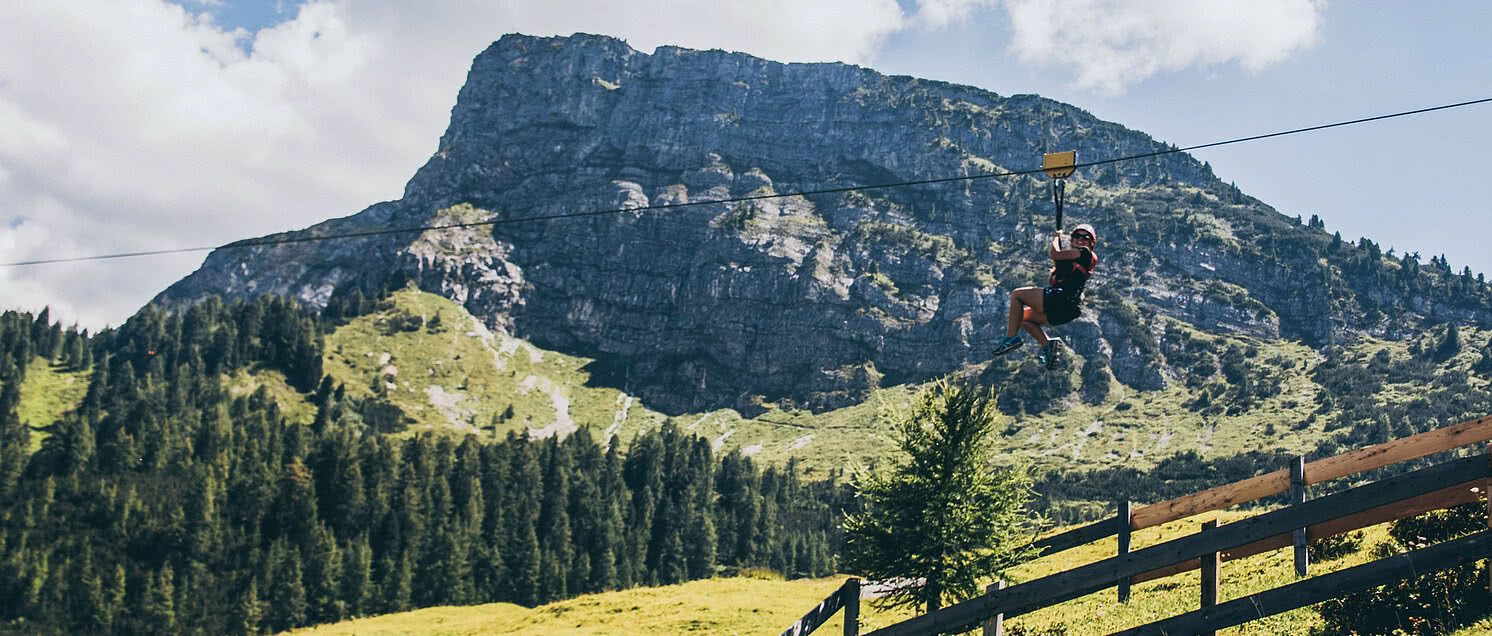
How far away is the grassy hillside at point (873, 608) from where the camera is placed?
57.9ft

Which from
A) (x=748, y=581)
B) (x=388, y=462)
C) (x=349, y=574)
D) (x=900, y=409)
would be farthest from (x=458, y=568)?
(x=900, y=409)

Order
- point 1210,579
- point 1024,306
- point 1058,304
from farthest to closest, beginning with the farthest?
point 1024,306 → point 1058,304 → point 1210,579

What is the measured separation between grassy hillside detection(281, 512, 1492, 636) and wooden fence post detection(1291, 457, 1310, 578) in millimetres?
492

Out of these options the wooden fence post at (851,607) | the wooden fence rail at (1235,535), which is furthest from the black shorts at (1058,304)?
the wooden fence rail at (1235,535)

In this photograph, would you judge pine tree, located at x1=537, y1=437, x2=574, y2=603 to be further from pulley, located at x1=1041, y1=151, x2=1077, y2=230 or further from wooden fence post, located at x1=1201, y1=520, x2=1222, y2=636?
wooden fence post, located at x1=1201, y1=520, x2=1222, y2=636

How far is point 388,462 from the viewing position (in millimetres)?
132500

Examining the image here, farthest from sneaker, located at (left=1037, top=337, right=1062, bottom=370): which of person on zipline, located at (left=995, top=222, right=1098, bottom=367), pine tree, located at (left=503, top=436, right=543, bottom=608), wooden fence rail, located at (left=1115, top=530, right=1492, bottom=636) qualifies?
pine tree, located at (left=503, top=436, right=543, bottom=608)

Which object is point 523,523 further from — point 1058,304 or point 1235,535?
point 1235,535

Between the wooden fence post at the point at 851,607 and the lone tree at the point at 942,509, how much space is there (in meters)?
8.61

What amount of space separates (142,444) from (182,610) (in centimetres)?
5252

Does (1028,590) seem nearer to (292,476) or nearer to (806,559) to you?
(292,476)

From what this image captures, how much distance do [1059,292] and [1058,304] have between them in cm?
23

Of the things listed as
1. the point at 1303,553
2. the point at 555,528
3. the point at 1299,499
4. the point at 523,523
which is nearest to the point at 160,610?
the point at 523,523

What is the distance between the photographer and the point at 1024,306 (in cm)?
1809
